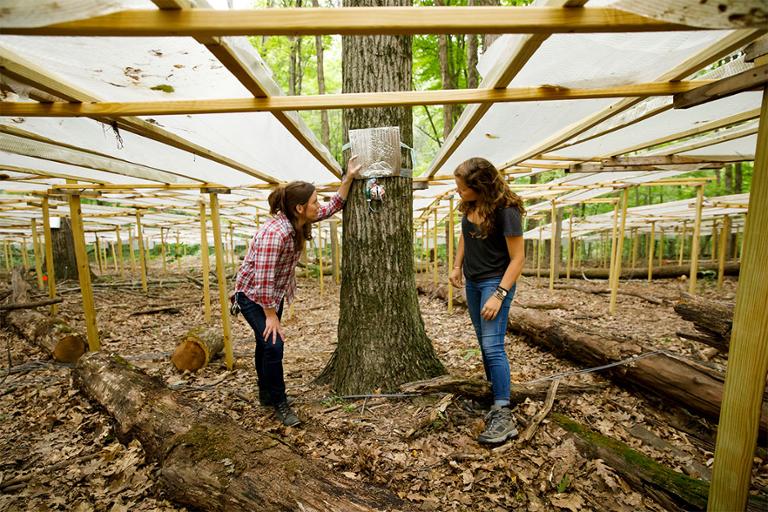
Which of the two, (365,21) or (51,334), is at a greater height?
(365,21)

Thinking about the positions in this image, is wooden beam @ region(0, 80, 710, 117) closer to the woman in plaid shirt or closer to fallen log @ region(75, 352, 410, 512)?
the woman in plaid shirt

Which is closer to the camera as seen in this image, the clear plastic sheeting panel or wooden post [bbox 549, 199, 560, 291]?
the clear plastic sheeting panel

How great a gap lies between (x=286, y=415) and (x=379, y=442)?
0.82m

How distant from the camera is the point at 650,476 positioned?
200 cm

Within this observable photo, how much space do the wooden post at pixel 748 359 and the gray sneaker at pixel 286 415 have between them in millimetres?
2507

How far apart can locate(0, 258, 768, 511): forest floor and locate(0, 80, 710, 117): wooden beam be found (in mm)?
2174

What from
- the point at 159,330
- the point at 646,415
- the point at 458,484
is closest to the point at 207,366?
the point at 159,330

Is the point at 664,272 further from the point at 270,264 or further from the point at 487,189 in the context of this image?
the point at 270,264

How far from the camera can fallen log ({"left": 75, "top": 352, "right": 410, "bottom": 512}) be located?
1704 mm

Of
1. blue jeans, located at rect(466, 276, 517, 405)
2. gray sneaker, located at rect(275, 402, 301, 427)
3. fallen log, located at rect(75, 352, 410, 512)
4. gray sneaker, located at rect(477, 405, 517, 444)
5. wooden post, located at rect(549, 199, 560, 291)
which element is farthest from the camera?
wooden post, located at rect(549, 199, 560, 291)

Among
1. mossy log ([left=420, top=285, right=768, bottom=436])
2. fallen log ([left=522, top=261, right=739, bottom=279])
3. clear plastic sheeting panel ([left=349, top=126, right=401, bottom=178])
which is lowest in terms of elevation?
fallen log ([left=522, top=261, right=739, bottom=279])

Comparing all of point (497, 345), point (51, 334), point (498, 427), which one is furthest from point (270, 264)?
point (51, 334)

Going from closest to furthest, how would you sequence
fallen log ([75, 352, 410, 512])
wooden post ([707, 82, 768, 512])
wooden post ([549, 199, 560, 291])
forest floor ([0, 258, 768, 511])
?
wooden post ([707, 82, 768, 512]) < fallen log ([75, 352, 410, 512]) < forest floor ([0, 258, 768, 511]) < wooden post ([549, 199, 560, 291])

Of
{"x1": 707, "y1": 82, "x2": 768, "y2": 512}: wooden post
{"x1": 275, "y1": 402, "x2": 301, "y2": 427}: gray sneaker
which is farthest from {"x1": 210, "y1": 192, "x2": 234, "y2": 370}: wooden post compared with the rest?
{"x1": 707, "y1": 82, "x2": 768, "y2": 512}: wooden post
